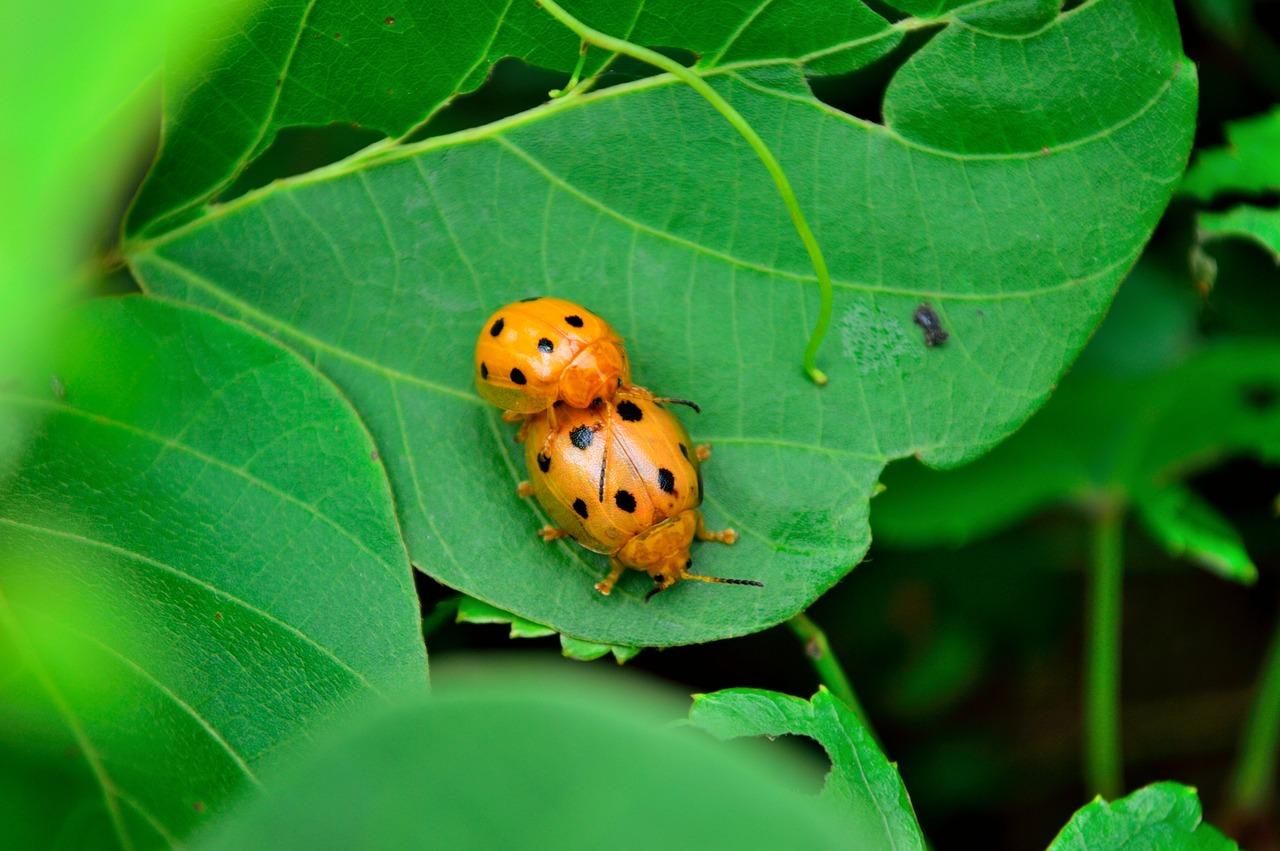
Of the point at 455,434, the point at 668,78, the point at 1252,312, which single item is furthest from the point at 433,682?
the point at 1252,312

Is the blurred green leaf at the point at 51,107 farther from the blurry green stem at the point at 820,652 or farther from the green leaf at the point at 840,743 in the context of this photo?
the blurry green stem at the point at 820,652

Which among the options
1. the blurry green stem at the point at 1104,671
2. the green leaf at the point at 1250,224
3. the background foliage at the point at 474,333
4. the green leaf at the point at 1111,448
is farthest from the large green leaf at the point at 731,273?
the blurry green stem at the point at 1104,671

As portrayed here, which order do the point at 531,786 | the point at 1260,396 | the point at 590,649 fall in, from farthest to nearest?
the point at 1260,396
the point at 590,649
the point at 531,786

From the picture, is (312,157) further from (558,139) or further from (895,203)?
(895,203)

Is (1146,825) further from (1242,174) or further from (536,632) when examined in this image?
(1242,174)

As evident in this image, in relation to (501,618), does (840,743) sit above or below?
below

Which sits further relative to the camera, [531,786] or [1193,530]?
[1193,530]

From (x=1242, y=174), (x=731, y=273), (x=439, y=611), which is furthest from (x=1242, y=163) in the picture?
(x=439, y=611)
